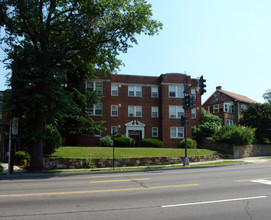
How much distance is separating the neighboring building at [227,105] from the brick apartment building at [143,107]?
11.5 meters

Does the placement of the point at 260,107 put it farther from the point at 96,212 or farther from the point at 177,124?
the point at 96,212

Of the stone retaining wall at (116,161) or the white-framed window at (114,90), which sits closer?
the stone retaining wall at (116,161)

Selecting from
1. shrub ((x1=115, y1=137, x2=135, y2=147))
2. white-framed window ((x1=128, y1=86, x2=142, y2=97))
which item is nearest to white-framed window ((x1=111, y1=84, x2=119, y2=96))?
white-framed window ((x1=128, y1=86, x2=142, y2=97))

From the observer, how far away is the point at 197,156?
72.9 feet

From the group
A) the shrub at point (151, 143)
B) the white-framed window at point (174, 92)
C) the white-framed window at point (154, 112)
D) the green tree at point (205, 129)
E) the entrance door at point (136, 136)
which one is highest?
the white-framed window at point (174, 92)

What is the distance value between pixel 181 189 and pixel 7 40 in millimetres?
16708

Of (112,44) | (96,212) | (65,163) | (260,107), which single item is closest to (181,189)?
(96,212)

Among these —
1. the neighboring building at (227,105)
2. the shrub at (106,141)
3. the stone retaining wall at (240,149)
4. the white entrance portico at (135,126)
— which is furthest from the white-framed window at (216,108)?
the shrub at (106,141)

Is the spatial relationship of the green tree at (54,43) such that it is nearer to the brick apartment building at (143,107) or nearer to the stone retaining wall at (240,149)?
the brick apartment building at (143,107)

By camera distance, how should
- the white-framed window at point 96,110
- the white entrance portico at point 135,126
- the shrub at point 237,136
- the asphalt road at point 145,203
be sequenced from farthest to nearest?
1. the white entrance portico at point 135,126
2. the white-framed window at point 96,110
3. the shrub at point 237,136
4. the asphalt road at point 145,203

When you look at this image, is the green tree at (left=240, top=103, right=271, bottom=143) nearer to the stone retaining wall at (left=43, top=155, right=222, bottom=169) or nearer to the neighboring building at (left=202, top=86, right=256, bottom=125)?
the neighboring building at (left=202, top=86, right=256, bottom=125)

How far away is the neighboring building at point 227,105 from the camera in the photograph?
42312 millimetres

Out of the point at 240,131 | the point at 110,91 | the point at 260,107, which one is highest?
the point at 110,91

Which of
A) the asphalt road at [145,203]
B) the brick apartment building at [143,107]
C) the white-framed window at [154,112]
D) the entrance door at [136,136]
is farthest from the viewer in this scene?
the white-framed window at [154,112]
